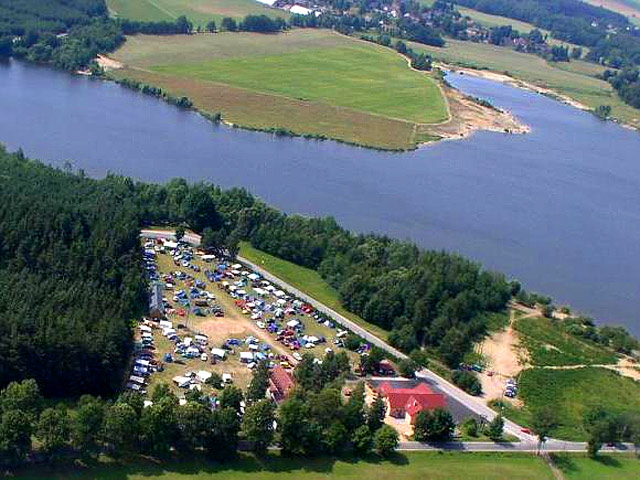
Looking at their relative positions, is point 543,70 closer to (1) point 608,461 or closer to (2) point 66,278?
(1) point 608,461

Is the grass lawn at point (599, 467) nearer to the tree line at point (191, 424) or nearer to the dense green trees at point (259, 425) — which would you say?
the tree line at point (191, 424)

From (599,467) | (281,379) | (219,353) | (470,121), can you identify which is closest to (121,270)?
(219,353)

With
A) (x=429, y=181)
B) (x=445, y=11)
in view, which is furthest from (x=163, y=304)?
(x=445, y=11)

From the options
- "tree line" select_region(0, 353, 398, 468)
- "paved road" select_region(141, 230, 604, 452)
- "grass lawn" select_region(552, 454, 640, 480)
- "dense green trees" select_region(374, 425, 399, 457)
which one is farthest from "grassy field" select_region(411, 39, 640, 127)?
"tree line" select_region(0, 353, 398, 468)

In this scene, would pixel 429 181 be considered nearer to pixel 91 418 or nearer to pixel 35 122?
pixel 35 122

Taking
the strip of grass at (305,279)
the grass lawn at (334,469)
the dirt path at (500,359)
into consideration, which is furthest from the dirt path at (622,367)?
the grass lawn at (334,469)

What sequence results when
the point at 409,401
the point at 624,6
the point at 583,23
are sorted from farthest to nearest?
the point at 624,6
the point at 583,23
the point at 409,401
